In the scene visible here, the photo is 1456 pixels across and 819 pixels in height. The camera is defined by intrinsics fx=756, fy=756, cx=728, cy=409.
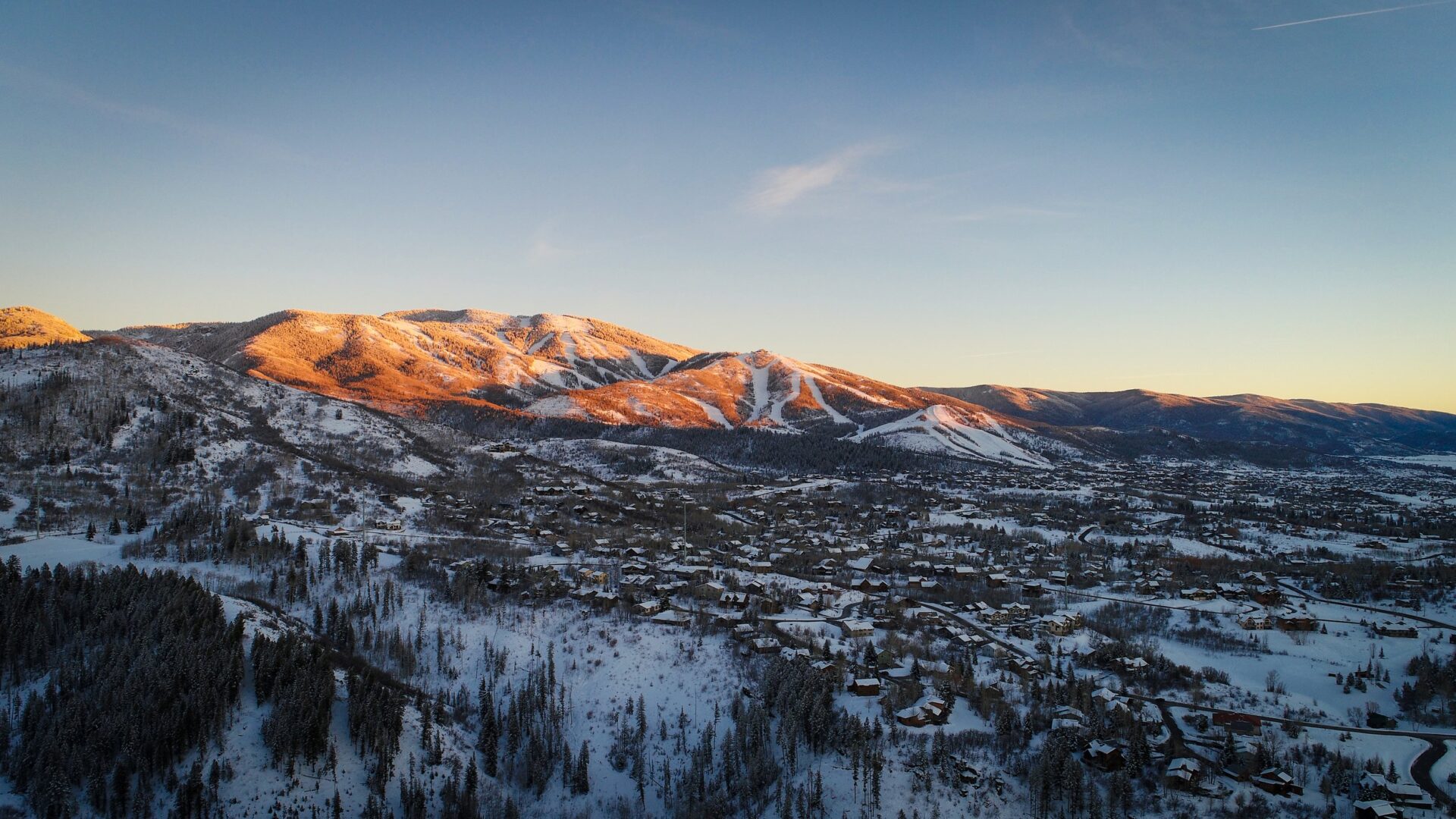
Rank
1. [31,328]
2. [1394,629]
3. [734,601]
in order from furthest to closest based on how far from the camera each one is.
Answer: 1. [31,328]
2. [734,601]
3. [1394,629]

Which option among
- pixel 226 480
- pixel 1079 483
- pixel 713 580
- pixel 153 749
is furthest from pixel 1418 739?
pixel 1079 483

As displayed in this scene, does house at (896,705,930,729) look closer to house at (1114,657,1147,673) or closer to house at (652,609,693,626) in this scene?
house at (1114,657,1147,673)

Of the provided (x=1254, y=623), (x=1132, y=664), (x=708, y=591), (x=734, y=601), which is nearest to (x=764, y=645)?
(x=734, y=601)

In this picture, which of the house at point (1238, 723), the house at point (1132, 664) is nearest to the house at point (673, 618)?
the house at point (1132, 664)

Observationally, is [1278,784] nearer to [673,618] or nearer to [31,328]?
[673,618]

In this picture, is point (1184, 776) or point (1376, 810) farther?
point (1184, 776)

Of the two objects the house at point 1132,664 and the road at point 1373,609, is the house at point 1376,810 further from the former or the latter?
the road at point 1373,609
